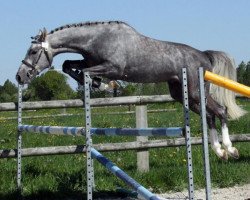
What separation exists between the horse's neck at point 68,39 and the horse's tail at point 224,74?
1.35 meters

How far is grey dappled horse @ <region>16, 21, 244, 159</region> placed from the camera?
5.32 metres

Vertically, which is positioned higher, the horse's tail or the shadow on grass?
the horse's tail

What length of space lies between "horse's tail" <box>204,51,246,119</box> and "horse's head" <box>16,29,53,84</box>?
1663 mm

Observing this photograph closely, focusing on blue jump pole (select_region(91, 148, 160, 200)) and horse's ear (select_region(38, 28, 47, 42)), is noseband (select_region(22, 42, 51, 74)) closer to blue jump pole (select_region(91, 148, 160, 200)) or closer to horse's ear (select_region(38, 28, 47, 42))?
horse's ear (select_region(38, 28, 47, 42))

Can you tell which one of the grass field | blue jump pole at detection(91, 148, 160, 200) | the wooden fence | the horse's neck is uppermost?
the horse's neck

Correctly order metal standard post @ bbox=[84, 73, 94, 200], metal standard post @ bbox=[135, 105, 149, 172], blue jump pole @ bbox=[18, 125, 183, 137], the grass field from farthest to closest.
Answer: metal standard post @ bbox=[135, 105, 149, 172] → the grass field → metal standard post @ bbox=[84, 73, 94, 200] → blue jump pole @ bbox=[18, 125, 183, 137]

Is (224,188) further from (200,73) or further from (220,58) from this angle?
(200,73)

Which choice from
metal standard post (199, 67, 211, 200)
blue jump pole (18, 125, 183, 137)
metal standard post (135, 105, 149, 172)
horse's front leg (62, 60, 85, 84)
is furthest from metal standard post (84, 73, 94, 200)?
metal standard post (135, 105, 149, 172)

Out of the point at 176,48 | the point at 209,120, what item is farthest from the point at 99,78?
the point at 209,120

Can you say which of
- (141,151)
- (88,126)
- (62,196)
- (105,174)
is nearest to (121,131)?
(88,126)

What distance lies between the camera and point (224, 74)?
6055mm

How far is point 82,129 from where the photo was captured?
4.78 metres

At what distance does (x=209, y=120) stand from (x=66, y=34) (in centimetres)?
163

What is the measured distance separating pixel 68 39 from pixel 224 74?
168cm
